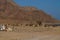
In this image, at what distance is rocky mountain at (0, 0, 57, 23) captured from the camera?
12.1m

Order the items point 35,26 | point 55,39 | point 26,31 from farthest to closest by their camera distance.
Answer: point 35,26 → point 26,31 → point 55,39

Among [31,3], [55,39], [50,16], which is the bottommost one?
[55,39]

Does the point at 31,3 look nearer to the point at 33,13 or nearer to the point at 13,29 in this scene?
the point at 33,13

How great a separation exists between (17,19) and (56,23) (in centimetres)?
250

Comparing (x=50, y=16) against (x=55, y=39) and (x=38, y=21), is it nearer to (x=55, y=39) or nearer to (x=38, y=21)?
(x=38, y=21)

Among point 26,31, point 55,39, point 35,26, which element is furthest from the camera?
point 35,26

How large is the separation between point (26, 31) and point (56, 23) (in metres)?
2.21

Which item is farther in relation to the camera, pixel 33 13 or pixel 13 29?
pixel 33 13

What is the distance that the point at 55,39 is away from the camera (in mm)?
8734

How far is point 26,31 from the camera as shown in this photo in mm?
11195

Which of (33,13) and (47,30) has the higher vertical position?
(33,13)

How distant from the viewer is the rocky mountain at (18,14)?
12.1m

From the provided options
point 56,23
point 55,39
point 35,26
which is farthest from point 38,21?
point 55,39

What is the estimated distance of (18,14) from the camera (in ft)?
40.4
